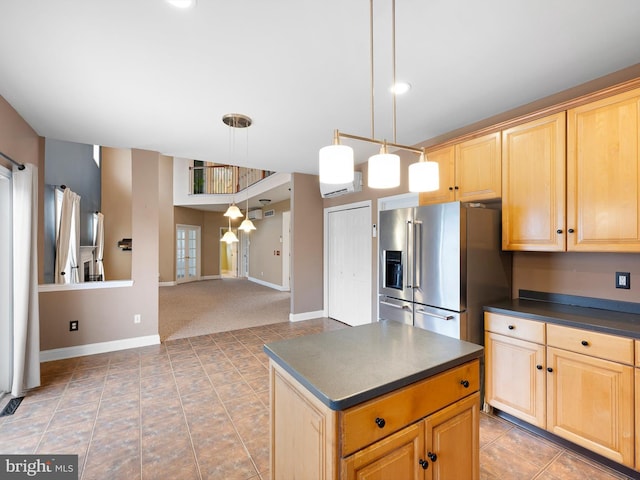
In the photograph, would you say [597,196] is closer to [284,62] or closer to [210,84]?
[284,62]

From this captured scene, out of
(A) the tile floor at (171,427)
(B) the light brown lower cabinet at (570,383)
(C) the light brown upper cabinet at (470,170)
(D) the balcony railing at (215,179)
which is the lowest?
(A) the tile floor at (171,427)

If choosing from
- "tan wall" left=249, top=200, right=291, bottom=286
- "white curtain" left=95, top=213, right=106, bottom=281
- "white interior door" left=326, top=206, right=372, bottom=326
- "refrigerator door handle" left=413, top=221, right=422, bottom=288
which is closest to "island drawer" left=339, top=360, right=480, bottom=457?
"refrigerator door handle" left=413, top=221, right=422, bottom=288

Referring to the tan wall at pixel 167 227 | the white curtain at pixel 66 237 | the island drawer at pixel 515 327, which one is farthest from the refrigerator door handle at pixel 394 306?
the tan wall at pixel 167 227

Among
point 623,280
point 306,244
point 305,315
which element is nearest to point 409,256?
point 623,280

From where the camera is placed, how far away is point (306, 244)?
17.5 feet

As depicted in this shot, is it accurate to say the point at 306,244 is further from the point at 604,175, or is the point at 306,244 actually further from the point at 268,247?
the point at 268,247

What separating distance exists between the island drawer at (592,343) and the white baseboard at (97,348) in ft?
14.3

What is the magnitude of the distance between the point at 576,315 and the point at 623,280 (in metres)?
0.47

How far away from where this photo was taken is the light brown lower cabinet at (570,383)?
5.68 ft

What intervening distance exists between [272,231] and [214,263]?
3.02 meters

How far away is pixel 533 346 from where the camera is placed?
2.12m

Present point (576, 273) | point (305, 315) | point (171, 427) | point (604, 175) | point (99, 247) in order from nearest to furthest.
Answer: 1. point (604, 175)
2. point (171, 427)
3. point (576, 273)
4. point (305, 315)
5. point (99, 247)

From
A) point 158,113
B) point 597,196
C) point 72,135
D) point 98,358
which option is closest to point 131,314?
point 98,358

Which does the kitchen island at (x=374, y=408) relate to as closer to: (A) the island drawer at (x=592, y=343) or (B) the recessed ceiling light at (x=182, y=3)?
(A) the island drawer at (x=592, y=343)
